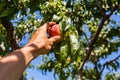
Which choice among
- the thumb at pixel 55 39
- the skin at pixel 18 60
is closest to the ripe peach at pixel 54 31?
the thumb at pixel 55 39

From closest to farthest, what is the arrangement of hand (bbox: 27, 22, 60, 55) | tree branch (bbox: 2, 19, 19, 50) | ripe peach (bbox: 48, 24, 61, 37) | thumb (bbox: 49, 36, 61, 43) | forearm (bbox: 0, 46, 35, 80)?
forearm (bbox: 0, 46, 35, 80) → hand (bbox: 27, 22, 60, 55) → thumb (bbox: 49, 36, 61, 43) → ripe peach (bbox: 48, 24, 61, 37) → tree branch (bbox: 2, 19, 19, 50)

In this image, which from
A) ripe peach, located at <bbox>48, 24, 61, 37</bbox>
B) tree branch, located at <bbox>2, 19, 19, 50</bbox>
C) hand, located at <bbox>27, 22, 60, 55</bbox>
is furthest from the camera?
tree branch, located at <bbox>2, 19, 19, 50</bbox>

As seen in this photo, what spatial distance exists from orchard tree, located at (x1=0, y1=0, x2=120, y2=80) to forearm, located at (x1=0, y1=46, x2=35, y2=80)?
30.1 inches

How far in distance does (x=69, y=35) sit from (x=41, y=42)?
0.52 m

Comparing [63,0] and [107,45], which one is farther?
[107,45]

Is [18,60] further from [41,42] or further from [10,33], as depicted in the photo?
[10,33]

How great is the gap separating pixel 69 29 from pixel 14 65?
3.80 feet

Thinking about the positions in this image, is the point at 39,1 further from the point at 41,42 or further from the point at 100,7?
the point at 100,7

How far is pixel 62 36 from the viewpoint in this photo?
304cm

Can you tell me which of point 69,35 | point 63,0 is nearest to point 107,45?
point 63,0

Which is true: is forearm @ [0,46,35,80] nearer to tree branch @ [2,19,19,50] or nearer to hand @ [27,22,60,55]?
hand @ [27,22,60,55]

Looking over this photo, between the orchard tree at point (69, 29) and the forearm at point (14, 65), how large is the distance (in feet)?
2.51

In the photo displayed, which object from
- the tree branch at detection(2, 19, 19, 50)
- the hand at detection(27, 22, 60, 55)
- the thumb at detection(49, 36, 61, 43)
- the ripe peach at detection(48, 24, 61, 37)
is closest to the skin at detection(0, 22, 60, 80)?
the hand at detection(27, 22, 60, 55)

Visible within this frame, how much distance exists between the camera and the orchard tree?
318 cm
